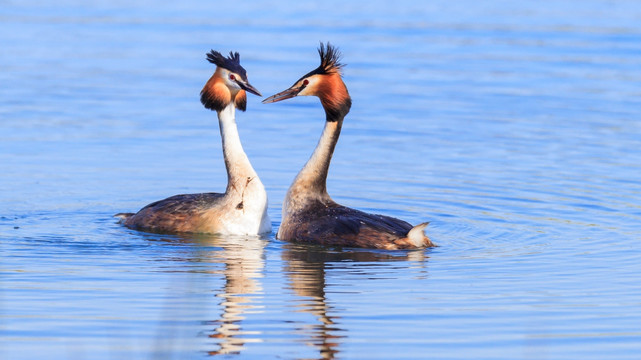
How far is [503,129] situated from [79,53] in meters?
9.44

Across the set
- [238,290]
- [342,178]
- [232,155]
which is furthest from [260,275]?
[342,178]

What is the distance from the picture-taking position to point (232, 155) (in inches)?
494

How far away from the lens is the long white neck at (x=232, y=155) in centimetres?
1244

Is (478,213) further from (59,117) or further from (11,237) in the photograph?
(59,117)

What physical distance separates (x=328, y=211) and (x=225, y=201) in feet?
3.63

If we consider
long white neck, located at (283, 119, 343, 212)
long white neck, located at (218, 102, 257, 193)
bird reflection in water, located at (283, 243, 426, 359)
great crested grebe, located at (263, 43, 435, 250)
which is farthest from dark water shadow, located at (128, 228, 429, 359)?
long white neck, located at (218, 102, 257, 193)

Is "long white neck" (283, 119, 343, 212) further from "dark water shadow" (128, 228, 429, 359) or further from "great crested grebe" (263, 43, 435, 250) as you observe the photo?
"dark water shadow" (128, 228, 429, 359)

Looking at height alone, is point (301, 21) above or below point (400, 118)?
above

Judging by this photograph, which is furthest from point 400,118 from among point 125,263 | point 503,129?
point 125,263

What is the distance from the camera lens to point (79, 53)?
23.5 m

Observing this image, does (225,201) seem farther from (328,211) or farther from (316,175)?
(328,211)

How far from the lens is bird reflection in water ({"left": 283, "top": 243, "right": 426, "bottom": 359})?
826cm

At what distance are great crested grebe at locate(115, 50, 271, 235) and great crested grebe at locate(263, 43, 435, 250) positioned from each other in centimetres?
34

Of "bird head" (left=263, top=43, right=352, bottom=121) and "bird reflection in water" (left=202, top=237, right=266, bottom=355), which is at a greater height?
"bird head" (left=263, top=43, right=352, bottom=121)
